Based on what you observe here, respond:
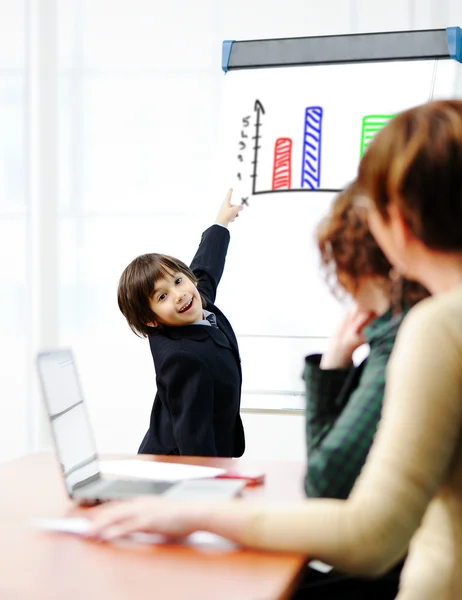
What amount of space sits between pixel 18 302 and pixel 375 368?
269 centimetres

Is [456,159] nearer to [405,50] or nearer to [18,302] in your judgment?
[405,50]

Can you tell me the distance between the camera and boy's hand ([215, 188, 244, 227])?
2592 millimetres

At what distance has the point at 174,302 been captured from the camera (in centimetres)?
212

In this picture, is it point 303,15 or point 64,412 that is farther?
point 303,15

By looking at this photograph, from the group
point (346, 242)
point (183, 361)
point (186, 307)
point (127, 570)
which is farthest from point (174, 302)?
point (127, 570)

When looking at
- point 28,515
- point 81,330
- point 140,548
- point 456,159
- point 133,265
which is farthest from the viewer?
point 81,330

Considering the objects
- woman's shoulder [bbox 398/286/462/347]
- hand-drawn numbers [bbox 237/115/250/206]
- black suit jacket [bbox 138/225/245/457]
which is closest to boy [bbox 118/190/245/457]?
black suit jacket [bbox 138/225/245/457]

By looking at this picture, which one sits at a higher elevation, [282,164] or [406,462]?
[282,164]

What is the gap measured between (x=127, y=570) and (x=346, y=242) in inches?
19.4

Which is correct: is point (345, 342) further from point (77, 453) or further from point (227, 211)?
point (227, 211)

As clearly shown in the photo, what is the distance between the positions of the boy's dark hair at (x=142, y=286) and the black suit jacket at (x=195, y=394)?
0.21 feet

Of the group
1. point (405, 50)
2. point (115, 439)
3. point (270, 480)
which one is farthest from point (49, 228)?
point (270, 480)

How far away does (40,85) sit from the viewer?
3.45 m

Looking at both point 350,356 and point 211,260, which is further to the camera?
point 211,260
